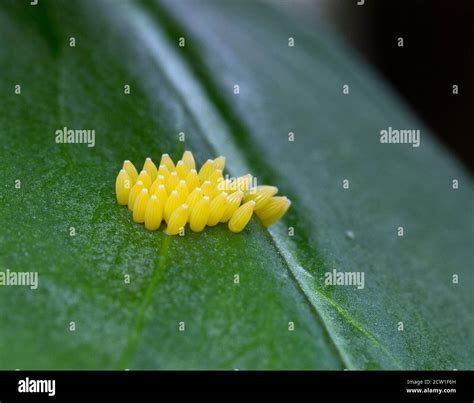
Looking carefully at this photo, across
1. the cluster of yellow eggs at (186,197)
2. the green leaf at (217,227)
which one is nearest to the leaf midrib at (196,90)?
the green leaf at (217,227)

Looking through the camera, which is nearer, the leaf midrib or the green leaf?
the green leaf

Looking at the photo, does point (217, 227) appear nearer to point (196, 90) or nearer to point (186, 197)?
point (186, 197)

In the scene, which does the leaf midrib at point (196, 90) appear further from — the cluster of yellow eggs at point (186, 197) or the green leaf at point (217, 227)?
the cluster of yellow eggs at point (186, 197)

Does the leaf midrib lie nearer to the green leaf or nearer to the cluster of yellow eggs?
the green leaf

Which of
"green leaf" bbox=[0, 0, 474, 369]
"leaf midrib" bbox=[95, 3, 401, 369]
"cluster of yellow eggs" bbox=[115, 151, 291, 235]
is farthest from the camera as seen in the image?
"leaf midrib" bbox=[95, 3, 401, 369]

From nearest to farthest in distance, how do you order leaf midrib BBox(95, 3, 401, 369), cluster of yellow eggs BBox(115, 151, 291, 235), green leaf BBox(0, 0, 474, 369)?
1. green leaf BBox(0, 0, 474, 369)
2. cluster of yellow eggs BBox(115, 151, 291, 235)
3. leaf midrib BBox(95, 3, 401, 369)

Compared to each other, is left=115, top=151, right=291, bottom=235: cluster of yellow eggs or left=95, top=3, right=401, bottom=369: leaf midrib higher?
left=95, top=3, right=401, bottom=369: leaf midrib

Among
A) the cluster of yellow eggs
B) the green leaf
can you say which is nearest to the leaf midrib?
the green leaf
